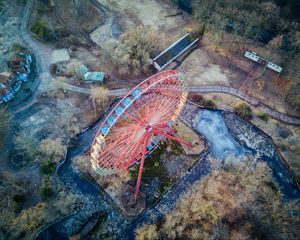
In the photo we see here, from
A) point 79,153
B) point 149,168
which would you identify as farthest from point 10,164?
point 149,168

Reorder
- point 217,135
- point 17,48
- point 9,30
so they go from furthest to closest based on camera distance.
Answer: point 9,30 < point 17,48 < point 217,135

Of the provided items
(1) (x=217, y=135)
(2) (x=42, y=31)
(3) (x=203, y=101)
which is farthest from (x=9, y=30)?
(1) (x=217, y=135)

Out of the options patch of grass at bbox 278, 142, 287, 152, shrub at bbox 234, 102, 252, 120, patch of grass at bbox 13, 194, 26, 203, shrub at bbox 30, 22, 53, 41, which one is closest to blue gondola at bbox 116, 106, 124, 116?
patch of grass at bbox 13, 194, 26, 203

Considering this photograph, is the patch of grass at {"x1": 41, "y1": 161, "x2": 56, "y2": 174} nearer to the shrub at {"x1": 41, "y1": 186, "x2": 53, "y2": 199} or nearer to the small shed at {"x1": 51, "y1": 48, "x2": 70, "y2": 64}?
the shrub at {"x1": 41, "y1": 186, "x2": 53, "y2": 199}

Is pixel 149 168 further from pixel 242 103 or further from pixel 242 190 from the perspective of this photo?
pixel 242 103

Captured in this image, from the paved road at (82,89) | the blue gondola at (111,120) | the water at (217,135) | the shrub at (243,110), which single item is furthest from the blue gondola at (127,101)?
the shrub at (243,110)

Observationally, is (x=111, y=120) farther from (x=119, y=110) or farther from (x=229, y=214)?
(x=229, y=214)

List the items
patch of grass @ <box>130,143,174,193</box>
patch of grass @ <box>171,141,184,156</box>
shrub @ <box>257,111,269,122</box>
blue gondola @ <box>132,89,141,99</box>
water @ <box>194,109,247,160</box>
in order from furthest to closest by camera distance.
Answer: shrub @ <box>257,111,269,122</box>
water @ <box>194,109,247,160</box>
patch of grass @ <box>171,141,184,156</box>
patch of grass @ <box>130,143,174,193</box>
blue gondola @ <box>132,89,141,99</box>

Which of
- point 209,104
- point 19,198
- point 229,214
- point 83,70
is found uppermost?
point 209,104
